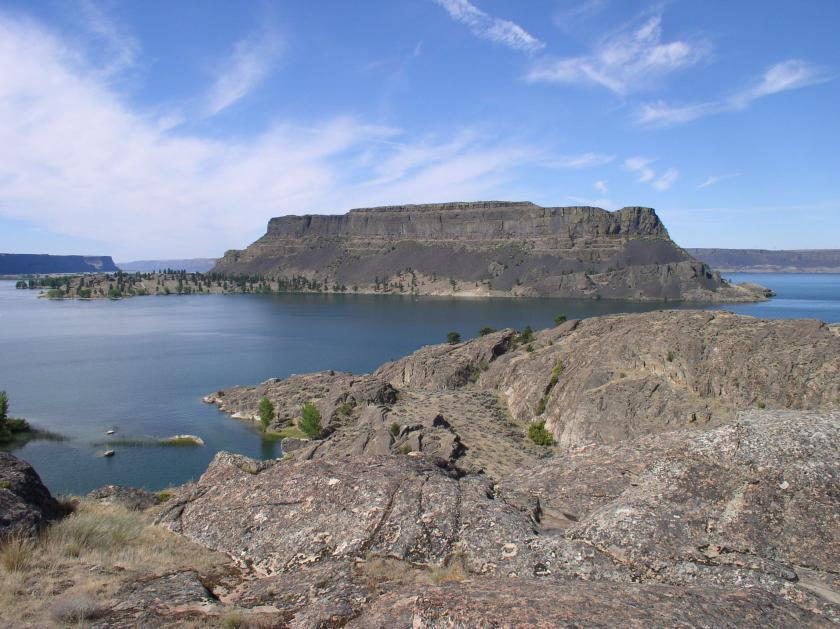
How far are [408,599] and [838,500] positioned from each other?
824 centimetres

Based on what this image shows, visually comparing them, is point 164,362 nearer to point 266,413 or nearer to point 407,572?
point 266,413

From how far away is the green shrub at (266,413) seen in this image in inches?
2314

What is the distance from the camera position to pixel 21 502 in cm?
1106

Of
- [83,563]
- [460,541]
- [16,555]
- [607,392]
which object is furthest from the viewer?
[607,392]

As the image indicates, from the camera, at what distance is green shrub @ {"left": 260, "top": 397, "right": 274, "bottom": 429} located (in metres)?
58.8

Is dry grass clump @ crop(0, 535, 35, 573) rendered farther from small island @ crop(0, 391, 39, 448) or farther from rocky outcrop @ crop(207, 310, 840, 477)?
small island @ crop(0, 391, 39, 448)

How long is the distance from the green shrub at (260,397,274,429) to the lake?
1409 millimetres

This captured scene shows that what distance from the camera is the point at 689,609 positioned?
684 centimetres

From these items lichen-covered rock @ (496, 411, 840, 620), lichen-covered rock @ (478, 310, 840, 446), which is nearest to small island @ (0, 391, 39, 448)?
lichen-covered rock @ (478, 310, 840, 446)

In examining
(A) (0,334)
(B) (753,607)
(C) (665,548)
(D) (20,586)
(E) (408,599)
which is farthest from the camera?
(A) (0,334)

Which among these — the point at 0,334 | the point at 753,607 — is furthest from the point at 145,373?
the point at 753,607

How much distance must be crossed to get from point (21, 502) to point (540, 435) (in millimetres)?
33966

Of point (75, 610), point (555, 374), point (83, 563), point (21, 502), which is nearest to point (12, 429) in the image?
point (555, 374)

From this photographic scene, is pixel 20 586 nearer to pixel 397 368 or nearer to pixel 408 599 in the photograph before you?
pixel 408 599
